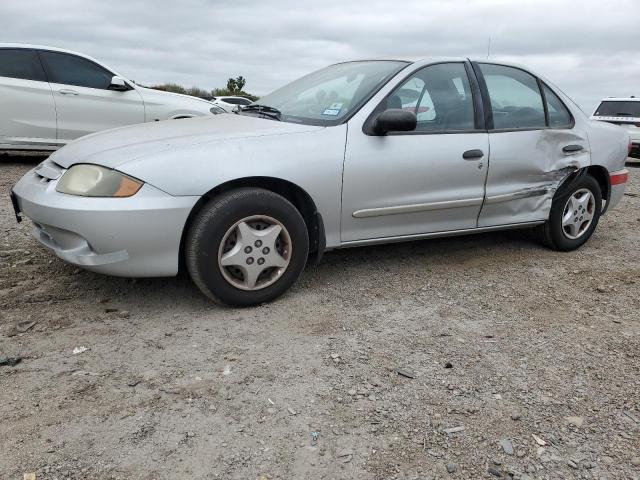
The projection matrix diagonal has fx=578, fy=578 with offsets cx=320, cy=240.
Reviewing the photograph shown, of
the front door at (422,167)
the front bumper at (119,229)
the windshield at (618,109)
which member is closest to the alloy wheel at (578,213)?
the front door at (422,167)

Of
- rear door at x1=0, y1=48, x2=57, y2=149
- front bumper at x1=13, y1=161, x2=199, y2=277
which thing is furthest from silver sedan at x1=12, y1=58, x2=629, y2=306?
rear door at x1=0, y1=48, x2=57, y2=149

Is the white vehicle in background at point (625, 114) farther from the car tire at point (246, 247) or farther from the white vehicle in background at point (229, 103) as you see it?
the car tire at point (246, 247)

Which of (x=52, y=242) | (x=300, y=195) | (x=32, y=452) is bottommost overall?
(x=32, y=452)

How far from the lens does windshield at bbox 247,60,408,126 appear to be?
3682 mm

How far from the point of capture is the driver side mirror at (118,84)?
7.55 m

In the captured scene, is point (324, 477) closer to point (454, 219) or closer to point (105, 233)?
point (105, 233)

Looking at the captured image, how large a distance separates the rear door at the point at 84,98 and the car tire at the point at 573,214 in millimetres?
5505

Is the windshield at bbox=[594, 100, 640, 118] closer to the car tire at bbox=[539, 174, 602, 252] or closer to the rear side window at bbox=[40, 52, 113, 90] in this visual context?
the car tire at bbox=[539, 174, 602, 252]

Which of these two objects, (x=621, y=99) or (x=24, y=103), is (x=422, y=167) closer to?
(x=24, y=103)

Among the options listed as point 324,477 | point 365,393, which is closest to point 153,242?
point 365,393

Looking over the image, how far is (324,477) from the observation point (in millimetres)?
1980

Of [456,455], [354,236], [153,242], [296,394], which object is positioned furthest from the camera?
[354,236]

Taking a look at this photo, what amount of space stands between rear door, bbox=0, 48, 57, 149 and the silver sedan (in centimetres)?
406

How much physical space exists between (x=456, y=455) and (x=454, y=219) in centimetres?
219
